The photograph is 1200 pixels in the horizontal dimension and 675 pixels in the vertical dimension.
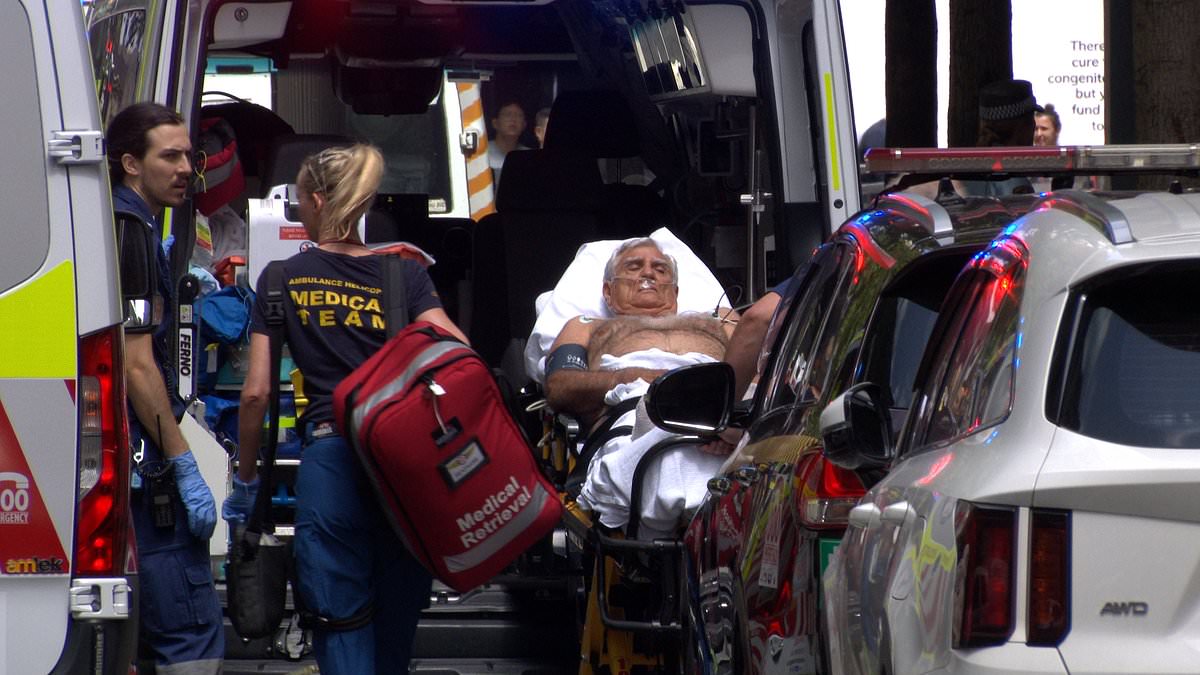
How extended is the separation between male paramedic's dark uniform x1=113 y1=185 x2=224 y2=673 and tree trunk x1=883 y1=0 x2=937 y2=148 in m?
7.51

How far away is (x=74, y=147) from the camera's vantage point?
4270 millimetres

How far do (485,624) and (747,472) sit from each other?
2.17 m

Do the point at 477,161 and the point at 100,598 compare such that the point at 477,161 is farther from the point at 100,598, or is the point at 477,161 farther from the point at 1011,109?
the point at 100,598

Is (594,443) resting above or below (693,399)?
below

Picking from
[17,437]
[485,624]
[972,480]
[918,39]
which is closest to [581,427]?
[485,624]

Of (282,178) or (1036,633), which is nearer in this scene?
(1036,633)

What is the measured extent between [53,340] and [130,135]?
1.52m

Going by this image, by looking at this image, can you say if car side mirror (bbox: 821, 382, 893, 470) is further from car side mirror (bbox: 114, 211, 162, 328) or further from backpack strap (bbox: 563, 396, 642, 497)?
backpack strap (bbox: 563, 396, 642, 497)

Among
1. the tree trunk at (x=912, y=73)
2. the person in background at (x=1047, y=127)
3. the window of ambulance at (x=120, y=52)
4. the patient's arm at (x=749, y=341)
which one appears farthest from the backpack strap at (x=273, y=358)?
the person in background at (x=1047, y=127)

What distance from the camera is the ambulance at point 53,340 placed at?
425cm

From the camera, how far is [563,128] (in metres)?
9.30

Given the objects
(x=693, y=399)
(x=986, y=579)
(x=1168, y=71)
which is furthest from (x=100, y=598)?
(x=1168, y=71)

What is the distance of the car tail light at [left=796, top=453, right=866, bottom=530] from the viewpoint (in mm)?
3574

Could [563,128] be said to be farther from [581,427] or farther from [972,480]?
[972,480]
